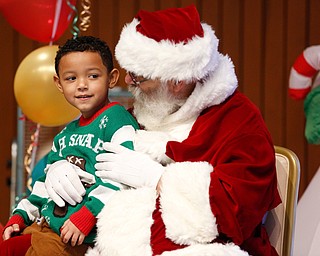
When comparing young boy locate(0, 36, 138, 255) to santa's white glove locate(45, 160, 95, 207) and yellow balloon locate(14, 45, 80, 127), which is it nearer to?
santa's white glove locate(45, 160, 95, 207)

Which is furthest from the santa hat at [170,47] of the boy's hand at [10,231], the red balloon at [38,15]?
the red balloon at [38,15]

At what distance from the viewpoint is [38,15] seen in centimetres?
311

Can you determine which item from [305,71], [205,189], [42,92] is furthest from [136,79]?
[305,71]

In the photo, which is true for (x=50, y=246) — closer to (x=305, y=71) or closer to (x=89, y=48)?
(x=89, y=48)

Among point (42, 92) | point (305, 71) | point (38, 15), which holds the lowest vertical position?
point (305, 71)

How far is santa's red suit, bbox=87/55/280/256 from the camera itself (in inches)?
68.4

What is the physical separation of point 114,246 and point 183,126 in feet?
1.13

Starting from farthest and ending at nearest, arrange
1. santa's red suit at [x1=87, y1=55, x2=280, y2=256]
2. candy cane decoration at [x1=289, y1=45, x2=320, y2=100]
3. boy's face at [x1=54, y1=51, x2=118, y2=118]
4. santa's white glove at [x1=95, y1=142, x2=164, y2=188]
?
candy cane decoration at [x1=289, y1=45, x2=320, y2=100] → boy's face at [x1=54, y1=51, x2=118, y2=118] → santa's white glove at [x1=95, y1=142, x2=164, y2=188] → santa's red suit at [x1=87, y1=55, x2=280, y2=256]

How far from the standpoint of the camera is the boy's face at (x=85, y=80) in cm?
195

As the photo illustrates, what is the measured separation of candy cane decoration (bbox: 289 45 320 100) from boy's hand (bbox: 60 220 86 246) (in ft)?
6.40

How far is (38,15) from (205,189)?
5.29 feet

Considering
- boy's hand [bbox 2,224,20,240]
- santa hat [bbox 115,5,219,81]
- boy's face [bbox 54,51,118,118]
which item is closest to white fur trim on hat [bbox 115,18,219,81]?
santa hat [bbox 115,5,219,81]

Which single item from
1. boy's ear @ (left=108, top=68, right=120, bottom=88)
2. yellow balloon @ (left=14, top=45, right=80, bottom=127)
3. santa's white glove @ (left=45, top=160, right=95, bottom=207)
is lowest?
yellow balloon @ (left=14, top=45, right=80, bottom=127)

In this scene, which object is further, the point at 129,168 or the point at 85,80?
the point at 85,80
